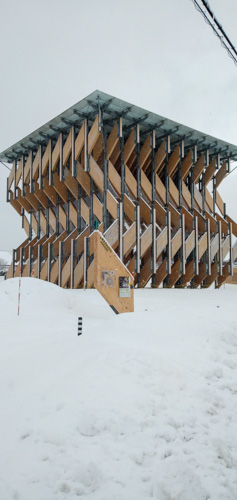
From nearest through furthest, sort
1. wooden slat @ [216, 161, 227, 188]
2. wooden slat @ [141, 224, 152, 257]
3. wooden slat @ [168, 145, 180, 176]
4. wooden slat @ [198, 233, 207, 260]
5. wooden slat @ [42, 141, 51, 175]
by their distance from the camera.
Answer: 1. wooden slat @ [141, 224, 152, 257]
2. wooden slat @ [42, 141, 51, 175]
3. wooden slat @ [168, 145, 180, 176]
4. wooden slat @ [198, 233, 207, 260]
5. wooden slat @ [216, 161, 227, 188]

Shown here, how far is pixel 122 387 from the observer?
17.8 feet

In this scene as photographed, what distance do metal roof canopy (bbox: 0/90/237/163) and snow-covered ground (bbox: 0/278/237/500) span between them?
1665 cm

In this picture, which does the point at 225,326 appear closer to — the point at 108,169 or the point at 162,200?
the point at 108,169

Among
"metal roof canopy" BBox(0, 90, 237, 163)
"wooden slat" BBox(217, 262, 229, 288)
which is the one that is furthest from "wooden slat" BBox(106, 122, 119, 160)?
"wooden slat" BBox(217, 262, 229, 288)

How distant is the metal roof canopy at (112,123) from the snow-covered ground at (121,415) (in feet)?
54.6

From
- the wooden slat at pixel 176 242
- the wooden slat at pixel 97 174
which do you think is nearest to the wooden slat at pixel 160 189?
the wooden slat at pixel 176 242

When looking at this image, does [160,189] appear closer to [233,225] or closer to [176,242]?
[176,242]

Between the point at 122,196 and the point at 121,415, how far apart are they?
1942 cm

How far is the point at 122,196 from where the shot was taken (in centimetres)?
2338

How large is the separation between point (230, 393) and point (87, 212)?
64.1 feet

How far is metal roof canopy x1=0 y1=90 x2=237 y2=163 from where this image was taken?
21891mm

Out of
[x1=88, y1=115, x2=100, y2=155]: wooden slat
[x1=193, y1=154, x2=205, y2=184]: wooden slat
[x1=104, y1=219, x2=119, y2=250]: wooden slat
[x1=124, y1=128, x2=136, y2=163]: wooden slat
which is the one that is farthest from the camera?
[x1=193, y1=154, x2=205, y2=184]: wooden slat

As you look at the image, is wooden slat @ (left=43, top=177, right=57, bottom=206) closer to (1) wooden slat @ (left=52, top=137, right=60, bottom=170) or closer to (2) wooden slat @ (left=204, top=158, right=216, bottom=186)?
(1) wooden slat @ (left=52, top=137, right=60, bottom=170)

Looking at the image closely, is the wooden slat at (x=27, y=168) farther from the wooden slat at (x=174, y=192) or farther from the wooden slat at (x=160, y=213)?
the wooden slat at (x=174, y=192)
